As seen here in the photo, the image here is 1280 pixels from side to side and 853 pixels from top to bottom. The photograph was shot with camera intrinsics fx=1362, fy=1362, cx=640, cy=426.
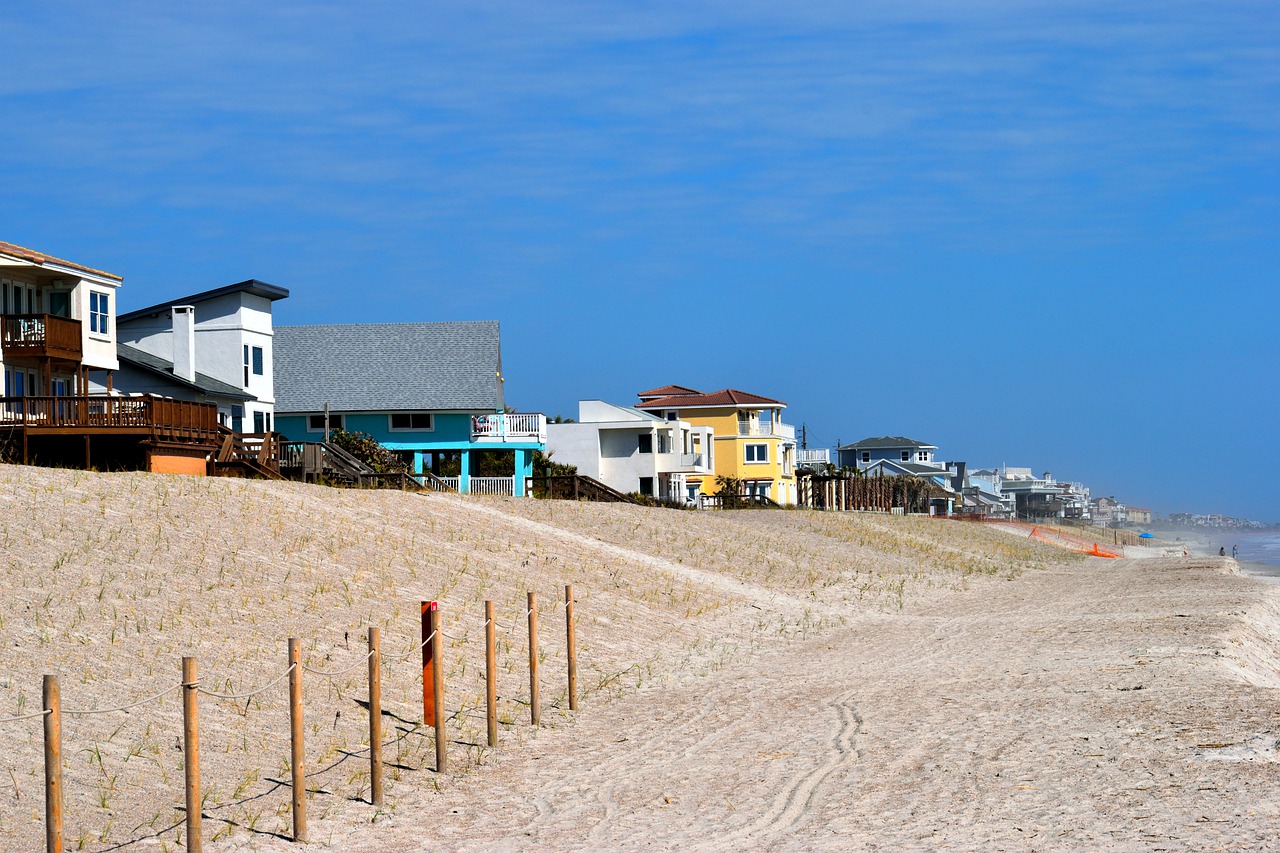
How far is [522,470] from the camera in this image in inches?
2399

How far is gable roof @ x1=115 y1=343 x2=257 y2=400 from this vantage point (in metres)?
49.2

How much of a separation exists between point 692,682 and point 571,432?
58.8m

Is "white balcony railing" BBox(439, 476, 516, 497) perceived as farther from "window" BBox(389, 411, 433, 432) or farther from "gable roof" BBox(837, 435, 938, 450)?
"gable roof" BBox(837, 435, 938, 450)

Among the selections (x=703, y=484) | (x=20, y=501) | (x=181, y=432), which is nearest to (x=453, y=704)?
(x=20, y=501)

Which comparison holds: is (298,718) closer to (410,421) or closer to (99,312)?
(99,312)

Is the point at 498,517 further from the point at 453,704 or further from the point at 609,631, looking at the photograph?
the point at 453,704

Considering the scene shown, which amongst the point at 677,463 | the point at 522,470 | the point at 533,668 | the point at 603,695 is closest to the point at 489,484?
the point at 522,470

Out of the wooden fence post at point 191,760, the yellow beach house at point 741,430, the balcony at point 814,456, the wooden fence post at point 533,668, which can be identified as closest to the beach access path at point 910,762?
the wooden fence post at point 533,668

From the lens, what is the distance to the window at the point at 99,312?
43312 millimetres

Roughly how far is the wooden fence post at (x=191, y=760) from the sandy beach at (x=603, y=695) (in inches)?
31.3

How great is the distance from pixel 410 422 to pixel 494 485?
7.10 m

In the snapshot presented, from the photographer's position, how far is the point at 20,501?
71.2ft

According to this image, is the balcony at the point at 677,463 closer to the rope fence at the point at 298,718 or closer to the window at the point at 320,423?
the window at the point at 320,423

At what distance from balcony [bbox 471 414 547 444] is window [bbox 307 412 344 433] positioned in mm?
6966
